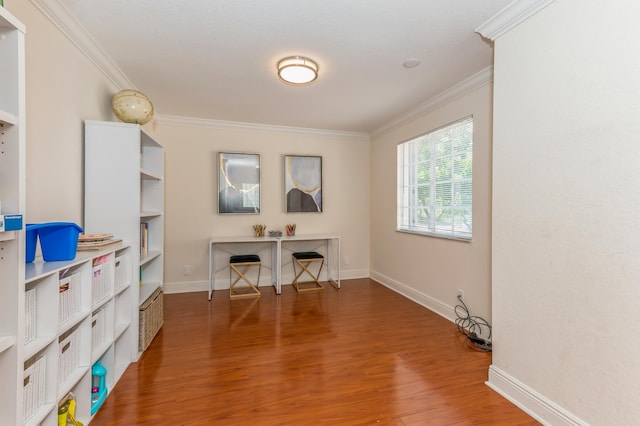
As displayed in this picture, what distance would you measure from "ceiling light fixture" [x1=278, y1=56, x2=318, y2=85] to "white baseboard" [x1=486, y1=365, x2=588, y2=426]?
265cm

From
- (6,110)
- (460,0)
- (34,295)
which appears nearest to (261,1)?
(460,0)

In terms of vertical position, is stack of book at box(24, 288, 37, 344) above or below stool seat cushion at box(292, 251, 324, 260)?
above

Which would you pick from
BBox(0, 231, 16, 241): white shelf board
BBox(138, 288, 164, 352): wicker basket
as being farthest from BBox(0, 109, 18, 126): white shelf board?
BBox(138, 288, 164, 352): wicker basket

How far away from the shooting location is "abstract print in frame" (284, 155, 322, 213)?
4.53 m

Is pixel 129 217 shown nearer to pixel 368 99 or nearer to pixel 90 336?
pixel 90 336

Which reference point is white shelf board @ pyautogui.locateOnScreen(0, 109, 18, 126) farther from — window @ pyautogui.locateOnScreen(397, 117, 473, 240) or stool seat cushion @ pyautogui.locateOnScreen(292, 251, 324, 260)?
stool seat cushion @ pyautogui.locateOnScreen(292, 251, 324, 260)

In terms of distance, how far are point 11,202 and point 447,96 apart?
341 centimetres

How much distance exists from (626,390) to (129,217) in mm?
3043

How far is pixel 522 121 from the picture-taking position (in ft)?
5.97

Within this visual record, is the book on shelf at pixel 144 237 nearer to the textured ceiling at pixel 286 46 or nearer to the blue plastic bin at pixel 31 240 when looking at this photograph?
the blue plastic bin at pixel 31 240

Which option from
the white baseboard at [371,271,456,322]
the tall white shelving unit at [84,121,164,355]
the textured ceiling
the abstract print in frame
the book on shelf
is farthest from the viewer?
the abstract print in frame

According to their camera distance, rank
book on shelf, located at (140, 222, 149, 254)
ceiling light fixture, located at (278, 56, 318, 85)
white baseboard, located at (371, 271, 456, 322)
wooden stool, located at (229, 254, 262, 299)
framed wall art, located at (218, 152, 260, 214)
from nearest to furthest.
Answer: ceiling light fixture, located at (278, 56, 318, 85) → book on shelf, located at (140, 222, 149, 254) → white baseboard, located at (371, 271, 456, 322) → wooden stool, located at (229, 254, 262, 299) → framed wall art, located at (218, 152, 260, 214)

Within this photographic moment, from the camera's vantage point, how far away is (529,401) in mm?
1750

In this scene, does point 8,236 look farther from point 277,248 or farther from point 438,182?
point 438,182
